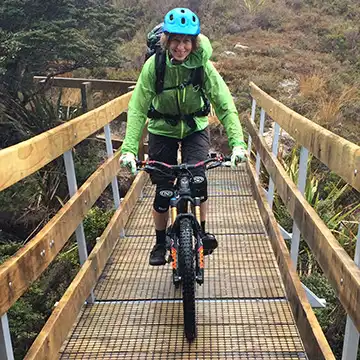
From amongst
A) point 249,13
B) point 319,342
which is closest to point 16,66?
point 319,342

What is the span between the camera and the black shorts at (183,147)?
370 centimetres

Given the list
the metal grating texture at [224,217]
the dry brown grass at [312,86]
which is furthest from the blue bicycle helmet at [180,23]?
the dry brown grass at [312,86]

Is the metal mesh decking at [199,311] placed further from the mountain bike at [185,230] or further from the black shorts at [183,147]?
the black shorts at [183,147]

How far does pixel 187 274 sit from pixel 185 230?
0.93 ft

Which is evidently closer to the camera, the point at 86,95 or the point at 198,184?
the point at 198,184

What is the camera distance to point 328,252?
2.49 metres

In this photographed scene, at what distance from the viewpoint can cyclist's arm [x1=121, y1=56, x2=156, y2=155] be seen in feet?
11.3

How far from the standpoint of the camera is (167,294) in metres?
3.89

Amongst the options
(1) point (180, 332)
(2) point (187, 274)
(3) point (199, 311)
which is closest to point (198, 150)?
(2) point (187, 274)

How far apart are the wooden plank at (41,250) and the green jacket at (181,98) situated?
482mm

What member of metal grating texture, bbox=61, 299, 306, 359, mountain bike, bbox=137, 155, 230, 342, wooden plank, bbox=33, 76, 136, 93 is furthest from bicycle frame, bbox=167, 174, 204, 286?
wooden plank, bbox=33, 76, 136, 93

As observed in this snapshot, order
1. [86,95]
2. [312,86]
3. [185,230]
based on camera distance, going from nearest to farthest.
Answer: [185,230]
[86,95]
[312,86]

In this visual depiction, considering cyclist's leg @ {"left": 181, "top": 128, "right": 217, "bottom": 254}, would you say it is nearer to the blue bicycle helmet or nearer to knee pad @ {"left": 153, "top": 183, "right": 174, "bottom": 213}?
knee pad @ {"left": 153, "top": 183, "right": 174, "bottom": 213}

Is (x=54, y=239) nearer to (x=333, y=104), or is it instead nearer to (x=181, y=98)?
(x=181, y=98)
